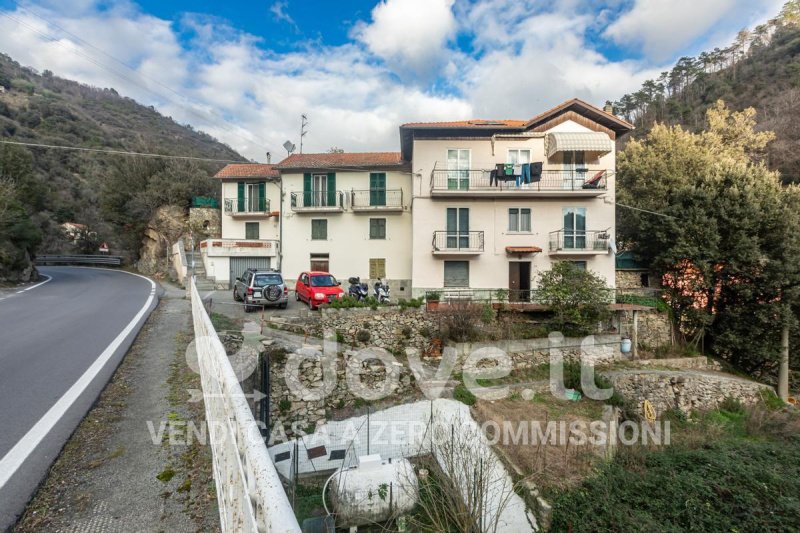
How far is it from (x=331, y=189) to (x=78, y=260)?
29.7 meters

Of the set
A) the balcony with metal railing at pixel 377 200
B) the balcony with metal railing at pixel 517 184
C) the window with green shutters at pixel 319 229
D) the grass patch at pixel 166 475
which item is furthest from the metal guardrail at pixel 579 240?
the grass patch at pixel 166 475

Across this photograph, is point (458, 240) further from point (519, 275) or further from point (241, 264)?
point (241, 264)

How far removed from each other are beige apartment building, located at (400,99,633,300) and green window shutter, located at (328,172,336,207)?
547cm

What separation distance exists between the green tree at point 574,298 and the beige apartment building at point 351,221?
812 centimetres

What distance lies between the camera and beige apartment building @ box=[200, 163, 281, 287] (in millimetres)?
21578

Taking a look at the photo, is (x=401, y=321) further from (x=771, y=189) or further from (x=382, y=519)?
(x=771, y=189)

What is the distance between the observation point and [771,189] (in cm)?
1614

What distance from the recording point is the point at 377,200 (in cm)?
2117

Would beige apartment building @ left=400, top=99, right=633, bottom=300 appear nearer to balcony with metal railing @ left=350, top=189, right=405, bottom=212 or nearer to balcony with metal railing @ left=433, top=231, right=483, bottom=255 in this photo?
balcony with metal railing @ left=433, top=231, right=483, bottom=255

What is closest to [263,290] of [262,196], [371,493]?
[371,493]

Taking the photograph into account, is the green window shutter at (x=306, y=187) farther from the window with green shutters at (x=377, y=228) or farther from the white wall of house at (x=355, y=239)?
the window with green shutters at (x=377, y=228)

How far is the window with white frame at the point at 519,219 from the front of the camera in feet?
61.9

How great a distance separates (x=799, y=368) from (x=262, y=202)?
3038 cm

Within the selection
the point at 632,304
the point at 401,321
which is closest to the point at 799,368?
the point at 632,304
